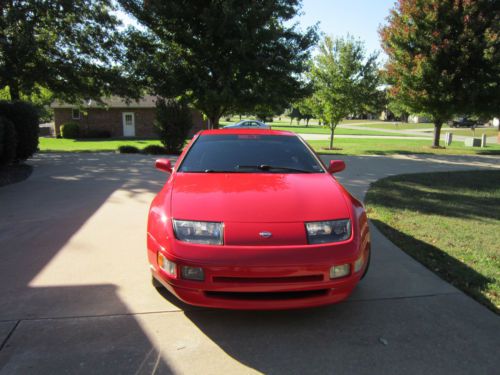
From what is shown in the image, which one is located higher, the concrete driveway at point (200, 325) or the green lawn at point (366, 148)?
the green lawn at point (366, 148)

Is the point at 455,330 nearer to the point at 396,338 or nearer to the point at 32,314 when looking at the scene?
the point at 396,338

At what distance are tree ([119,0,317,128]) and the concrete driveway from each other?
34.9 feet

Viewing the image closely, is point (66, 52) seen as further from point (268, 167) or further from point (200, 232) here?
point (200, 232)

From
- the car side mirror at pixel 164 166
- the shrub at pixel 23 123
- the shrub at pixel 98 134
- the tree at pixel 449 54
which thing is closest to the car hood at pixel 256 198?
the car side mirror at pixel 164 166

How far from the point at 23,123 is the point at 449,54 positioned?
16.0m

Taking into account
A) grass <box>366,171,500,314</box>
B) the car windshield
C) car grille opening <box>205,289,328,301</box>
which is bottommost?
grass <box>366,171,500,314</box>

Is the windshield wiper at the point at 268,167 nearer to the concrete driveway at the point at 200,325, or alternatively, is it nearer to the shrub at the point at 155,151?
the concrete driveway at the point at 200,325

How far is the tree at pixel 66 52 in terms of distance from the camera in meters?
15.6

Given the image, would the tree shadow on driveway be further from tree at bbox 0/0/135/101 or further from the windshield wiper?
tree at bbox 0/0/135/101

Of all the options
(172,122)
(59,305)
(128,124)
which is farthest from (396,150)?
(128,124)

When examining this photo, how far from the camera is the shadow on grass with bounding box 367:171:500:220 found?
6.56 m

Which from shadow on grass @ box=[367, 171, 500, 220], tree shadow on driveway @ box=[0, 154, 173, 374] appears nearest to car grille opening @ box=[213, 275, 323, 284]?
tree shadow on driveway @ box=[0, 154, 173, 374]

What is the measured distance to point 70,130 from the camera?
30.3 meters

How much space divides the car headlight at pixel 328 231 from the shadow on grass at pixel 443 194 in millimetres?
4012
